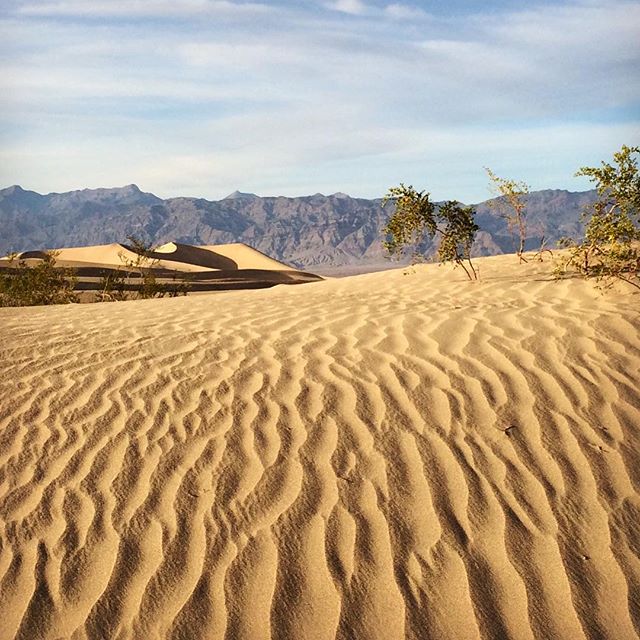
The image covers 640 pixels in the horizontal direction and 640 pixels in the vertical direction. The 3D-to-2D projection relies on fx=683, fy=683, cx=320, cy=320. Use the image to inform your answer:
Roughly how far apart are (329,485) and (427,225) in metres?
7.74

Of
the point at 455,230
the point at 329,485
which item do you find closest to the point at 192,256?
the point at 455,230

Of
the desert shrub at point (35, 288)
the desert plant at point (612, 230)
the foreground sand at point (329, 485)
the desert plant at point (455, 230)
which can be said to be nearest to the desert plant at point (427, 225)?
the desert plant at point (455, 230)

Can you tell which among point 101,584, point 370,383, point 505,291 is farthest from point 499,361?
point 505,291

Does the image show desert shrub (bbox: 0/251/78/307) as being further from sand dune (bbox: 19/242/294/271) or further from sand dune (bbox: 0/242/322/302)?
sand dune (bbox: 19/242/294/271)

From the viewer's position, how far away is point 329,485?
3.43 meters

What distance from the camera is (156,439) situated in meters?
3.93

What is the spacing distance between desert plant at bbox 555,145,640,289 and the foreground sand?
5.79ft

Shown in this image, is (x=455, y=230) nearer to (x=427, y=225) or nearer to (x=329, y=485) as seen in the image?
(x=427, y=225)

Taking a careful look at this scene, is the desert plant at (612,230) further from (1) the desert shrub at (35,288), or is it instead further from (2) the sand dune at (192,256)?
(2) the sand dune at (192,256)

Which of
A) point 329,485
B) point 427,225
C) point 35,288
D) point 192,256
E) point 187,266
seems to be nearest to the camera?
point 329,485

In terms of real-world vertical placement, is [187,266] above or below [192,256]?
below

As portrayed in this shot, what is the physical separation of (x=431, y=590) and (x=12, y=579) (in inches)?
69.7

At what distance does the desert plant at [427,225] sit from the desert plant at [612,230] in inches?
85.9

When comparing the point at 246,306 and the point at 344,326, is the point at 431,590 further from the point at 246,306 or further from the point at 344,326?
the point at 246,306
